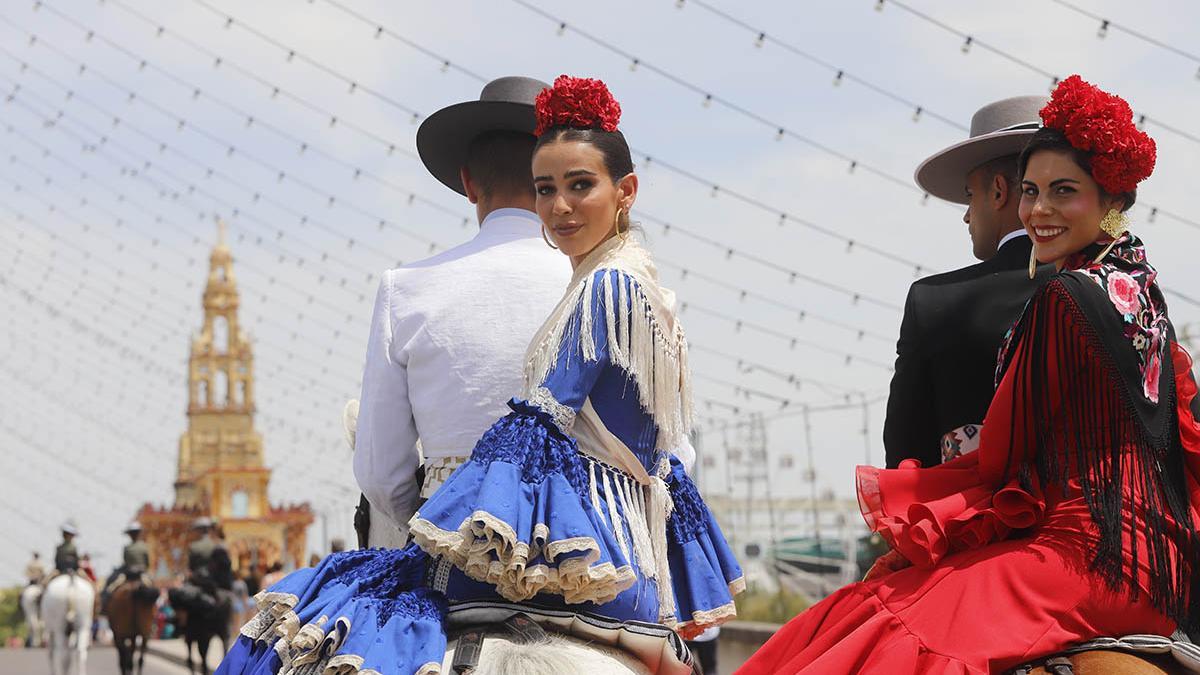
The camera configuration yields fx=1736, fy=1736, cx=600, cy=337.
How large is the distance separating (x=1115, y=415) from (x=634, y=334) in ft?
3.24

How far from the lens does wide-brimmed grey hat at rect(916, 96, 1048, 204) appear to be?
4.27 m

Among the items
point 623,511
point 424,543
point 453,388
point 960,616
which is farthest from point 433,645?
point 960,616

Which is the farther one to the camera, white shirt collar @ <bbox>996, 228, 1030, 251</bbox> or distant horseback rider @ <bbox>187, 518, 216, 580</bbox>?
distant horseback rider @ <bbox>187, 518, 216, 580</bbox>

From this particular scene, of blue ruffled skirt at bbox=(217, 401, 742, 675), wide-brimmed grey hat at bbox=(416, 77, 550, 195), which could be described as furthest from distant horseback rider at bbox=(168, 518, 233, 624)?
blue ruffled skirt at bbox=(217, 401, 742, 675)

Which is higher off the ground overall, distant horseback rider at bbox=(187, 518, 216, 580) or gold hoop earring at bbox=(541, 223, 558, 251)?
distant horseback rider at bbox=(187, 518, 216, 580)

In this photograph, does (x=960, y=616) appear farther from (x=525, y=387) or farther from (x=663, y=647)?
(x=525, y=387)

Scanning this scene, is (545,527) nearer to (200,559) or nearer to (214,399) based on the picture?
(200,559)

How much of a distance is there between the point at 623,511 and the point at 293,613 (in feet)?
2.39

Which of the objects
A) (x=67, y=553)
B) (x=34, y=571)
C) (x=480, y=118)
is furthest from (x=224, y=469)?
(x=480, y=118)

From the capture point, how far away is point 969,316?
13.0 feet

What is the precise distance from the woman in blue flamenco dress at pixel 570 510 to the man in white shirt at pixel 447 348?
0.20 m

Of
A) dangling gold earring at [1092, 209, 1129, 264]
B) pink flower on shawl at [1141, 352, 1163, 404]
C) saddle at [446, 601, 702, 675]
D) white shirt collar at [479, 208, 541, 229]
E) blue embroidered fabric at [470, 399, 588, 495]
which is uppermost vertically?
white shirt collar at [479, 208, 541, 229]

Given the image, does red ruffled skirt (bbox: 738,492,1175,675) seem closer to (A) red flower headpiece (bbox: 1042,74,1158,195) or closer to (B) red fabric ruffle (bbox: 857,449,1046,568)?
(B) red fabric ruffle (bbox: 857,449,1046,568)

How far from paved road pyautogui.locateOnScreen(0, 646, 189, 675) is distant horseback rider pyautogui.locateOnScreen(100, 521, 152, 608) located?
3.17 m
